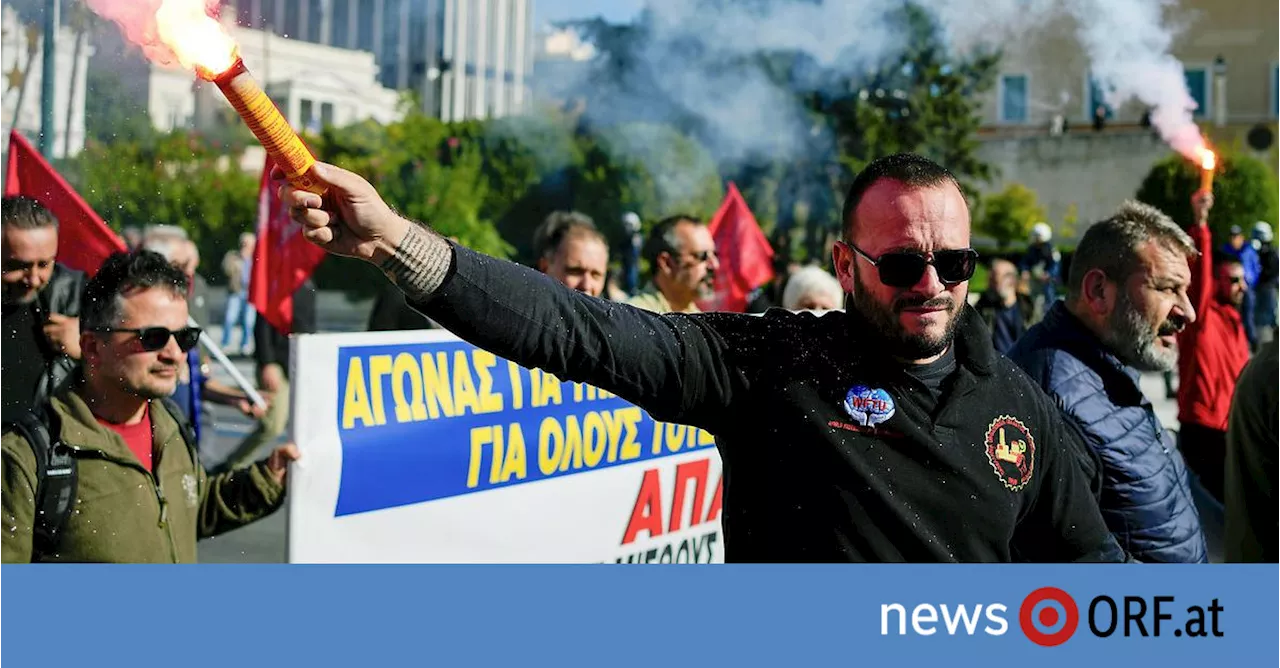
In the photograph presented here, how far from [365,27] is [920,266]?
19.1 meters

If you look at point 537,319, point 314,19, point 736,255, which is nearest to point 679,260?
point 736,255

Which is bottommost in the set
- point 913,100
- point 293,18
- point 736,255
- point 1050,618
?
point 1050,618

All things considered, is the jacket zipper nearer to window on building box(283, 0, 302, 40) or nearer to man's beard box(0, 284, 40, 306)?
man's beard box(0, 284, 40, 306)

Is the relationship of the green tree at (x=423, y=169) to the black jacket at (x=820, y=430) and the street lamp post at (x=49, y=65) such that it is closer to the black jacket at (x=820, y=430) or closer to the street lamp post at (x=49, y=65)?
the street lamp post at (x=49, y=65)

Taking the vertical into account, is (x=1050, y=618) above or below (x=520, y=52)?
below

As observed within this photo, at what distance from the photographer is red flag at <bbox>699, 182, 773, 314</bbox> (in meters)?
8.66

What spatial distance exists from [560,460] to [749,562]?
1.69 metres

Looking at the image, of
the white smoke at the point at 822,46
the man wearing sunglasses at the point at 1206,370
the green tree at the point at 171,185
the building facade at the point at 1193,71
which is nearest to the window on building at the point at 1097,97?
the building facade at the point at 1193,71

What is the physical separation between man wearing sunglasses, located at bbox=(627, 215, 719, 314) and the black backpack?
293 centimetres

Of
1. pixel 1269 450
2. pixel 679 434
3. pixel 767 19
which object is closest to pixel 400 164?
pixel 767 19

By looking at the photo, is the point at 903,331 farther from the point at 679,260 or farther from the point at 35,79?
the point at 35,79

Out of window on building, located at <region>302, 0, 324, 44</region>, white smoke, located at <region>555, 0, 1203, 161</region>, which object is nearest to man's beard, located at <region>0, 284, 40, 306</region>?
white smoke, located at <region>555, 0, 1203, 161</region>

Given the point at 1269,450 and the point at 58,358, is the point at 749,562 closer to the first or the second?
the point at 1269,450

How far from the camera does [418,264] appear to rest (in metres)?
1.85
